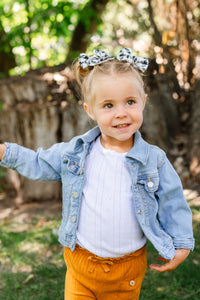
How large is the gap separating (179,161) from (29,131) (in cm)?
189

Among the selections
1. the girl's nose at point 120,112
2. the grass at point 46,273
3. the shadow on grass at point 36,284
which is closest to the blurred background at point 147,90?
the grass at point 46,273

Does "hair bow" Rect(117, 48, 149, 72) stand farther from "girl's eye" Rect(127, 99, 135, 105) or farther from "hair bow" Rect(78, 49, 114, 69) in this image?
"girl's eye" Rect(127, 99, 135, 105)

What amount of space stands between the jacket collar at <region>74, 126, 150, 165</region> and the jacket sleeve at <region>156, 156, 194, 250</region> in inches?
4.6

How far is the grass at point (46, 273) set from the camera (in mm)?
2535

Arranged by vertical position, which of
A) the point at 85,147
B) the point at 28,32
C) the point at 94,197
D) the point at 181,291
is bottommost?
the point at 181,291

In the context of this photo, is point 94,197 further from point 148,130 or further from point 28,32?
point 28,32

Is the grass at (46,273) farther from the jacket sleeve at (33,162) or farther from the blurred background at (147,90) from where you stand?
the jacket sleeve at (33,162)

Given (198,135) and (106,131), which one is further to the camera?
(198,135)

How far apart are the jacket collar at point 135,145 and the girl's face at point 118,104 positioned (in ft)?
0.28

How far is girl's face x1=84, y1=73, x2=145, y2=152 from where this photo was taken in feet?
5.39

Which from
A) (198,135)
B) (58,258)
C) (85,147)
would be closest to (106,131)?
(85,147)

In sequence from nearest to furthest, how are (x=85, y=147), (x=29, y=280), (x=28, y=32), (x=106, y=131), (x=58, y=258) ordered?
1. (x=106, y=131)
2. (x=85, y=147)
3. (x=29, y=280)
4. (x=58, y=258)
5. (x=28, y=32)

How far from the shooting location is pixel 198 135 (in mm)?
4105

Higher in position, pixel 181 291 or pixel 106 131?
pixel 106 131
